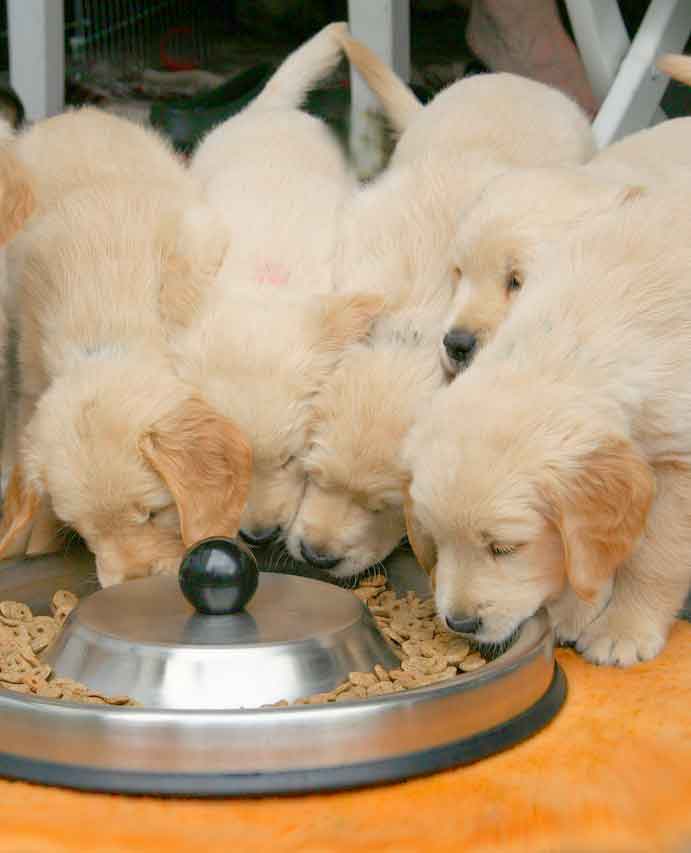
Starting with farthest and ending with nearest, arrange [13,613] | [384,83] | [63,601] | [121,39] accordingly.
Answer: [121,39] → [384,83] → [63,601] → [13,613]

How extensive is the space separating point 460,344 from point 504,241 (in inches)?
10.9

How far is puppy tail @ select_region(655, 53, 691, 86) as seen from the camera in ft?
13.0

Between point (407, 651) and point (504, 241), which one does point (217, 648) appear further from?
point (504, 241)

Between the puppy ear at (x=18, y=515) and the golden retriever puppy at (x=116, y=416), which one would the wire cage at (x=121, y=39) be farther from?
the puppy ear at (x=18, y=515)

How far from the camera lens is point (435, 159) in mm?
3773

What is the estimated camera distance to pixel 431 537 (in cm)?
275

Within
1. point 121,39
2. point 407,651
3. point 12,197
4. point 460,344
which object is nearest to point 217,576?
point 407,651

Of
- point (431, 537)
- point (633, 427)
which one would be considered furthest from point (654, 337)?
point (431, 537)

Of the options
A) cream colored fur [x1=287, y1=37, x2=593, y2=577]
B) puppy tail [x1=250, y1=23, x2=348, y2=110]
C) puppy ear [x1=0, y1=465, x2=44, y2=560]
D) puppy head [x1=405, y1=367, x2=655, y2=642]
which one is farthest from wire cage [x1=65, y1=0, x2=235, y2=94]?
puppy head [x1=405, y1=367, x2=655, y2=642]

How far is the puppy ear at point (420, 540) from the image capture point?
2.75 meters

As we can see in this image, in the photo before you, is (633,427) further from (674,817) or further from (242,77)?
(242,77)

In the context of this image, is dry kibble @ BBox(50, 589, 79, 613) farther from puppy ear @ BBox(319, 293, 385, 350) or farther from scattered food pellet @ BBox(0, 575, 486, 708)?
puppy ear @ BBox(319, 293, 385, 350)

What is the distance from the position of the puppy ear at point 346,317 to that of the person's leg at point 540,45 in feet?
6.81

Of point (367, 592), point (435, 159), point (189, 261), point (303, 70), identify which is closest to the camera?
point (367, 592)
